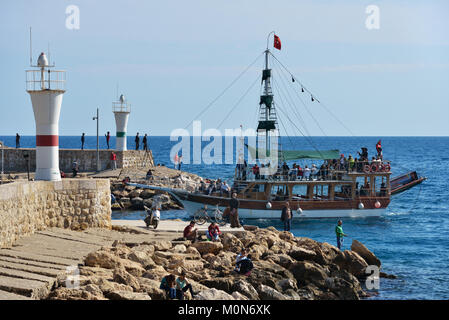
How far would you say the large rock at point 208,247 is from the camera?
18.8 metres

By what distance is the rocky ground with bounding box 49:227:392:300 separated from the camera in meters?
13.8

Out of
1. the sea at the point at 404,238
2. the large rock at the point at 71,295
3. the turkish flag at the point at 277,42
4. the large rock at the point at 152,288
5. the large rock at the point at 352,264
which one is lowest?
the sea at the point at 404,238

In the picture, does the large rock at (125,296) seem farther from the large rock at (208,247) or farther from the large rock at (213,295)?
the large rock at (208,247)

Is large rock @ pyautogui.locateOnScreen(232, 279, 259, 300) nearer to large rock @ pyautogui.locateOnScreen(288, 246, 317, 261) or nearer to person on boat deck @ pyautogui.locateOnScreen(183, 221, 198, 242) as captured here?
large rock @ pyautogui.locateOnScreen(288, 246, 317, 261)

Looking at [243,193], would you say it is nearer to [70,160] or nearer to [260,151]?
[260,151]

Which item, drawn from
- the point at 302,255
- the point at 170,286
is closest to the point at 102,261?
the point at 170,286

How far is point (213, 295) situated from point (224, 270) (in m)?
2.66

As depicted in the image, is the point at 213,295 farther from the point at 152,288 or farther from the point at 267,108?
the point at 267,108

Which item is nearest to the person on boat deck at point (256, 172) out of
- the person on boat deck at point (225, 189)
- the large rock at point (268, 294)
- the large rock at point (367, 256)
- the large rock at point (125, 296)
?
the person on boat deck at point (225, 189)

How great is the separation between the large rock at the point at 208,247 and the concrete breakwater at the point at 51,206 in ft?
11.6

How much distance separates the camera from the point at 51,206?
18359 millimetres

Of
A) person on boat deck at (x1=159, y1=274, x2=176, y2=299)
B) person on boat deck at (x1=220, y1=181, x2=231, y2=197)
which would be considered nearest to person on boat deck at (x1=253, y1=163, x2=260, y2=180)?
person on boat deck at (x1=220, y1=181, x2=231, y2=197)

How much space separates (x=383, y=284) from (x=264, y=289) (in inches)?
251
